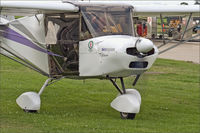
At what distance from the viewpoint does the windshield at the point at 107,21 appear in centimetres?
1190

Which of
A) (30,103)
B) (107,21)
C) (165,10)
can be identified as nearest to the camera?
→ (107,21)

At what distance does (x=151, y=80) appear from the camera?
20.6 m

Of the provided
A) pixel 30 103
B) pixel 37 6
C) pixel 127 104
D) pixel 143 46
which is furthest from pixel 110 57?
pixel 30 103

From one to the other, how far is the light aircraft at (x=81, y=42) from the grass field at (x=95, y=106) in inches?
25.4

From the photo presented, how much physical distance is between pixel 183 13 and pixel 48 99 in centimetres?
468

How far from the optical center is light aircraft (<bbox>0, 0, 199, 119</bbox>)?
11172 millimetres

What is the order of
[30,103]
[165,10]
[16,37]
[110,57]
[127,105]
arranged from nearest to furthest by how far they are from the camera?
[110,57], [127,105], [30,103], [16,37], [165,10]

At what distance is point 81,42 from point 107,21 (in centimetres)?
78

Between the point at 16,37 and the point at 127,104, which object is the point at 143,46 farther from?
the point at 16,37

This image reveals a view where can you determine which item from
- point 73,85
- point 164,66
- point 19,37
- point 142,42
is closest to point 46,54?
point 19,37

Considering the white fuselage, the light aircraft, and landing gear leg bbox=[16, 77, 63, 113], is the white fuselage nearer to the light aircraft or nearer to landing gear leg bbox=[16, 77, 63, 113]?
the light aircraft

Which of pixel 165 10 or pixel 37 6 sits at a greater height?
pixel 37 6

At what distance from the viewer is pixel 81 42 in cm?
1205

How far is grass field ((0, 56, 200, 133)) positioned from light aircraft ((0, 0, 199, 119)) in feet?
2.12
